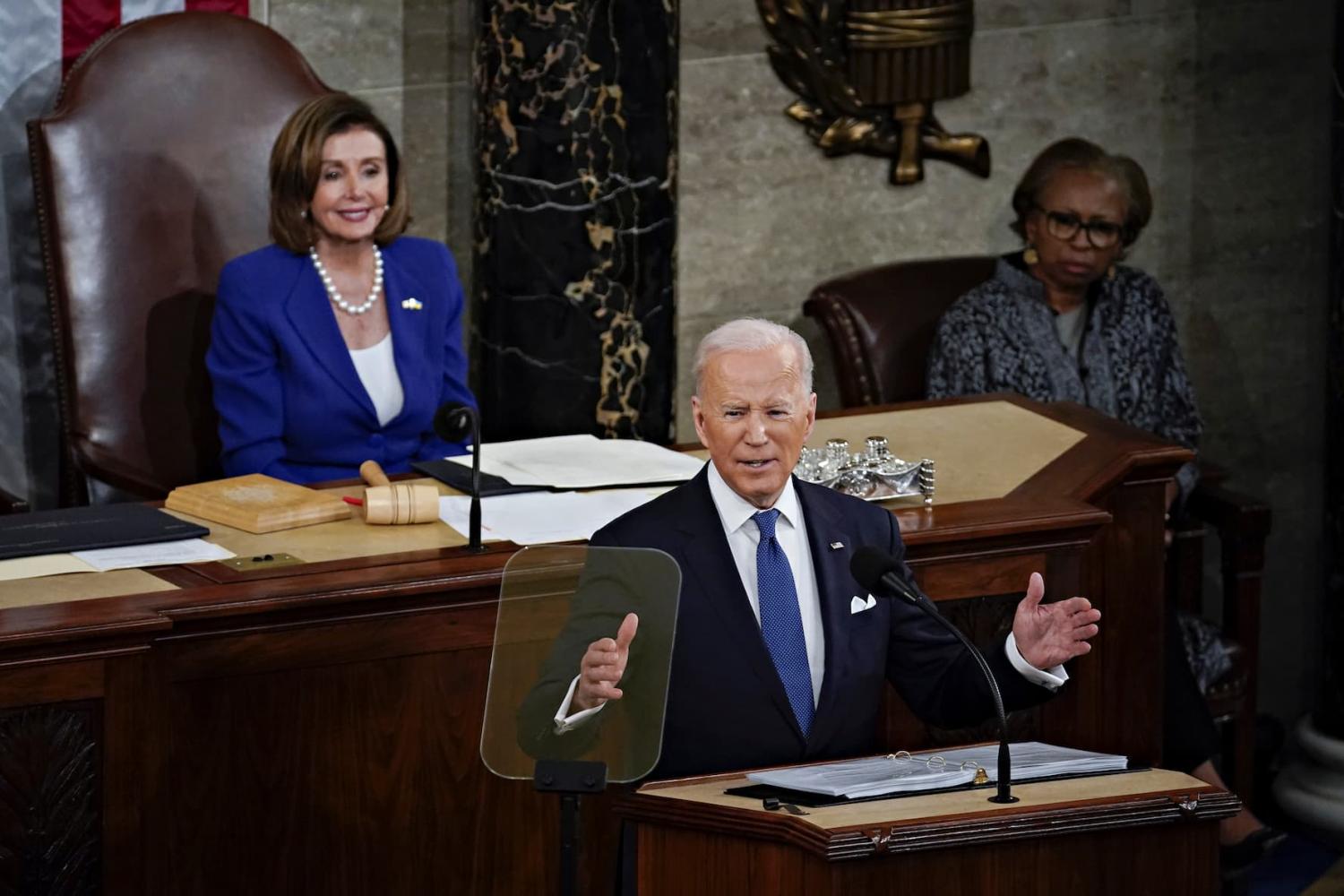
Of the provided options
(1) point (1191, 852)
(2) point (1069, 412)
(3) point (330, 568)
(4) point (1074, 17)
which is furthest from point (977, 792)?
(4) point (1074, 17)

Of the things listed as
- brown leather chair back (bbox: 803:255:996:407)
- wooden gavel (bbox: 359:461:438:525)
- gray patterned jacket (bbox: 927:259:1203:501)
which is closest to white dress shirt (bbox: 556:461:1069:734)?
wooden gavel (bbox: 359:461:438:525)

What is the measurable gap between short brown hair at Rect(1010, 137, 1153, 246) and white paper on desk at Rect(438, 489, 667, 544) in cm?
198

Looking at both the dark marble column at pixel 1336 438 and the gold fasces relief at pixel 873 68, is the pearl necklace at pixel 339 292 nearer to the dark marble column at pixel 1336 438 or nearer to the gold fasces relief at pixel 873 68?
the gold fasces relief at pixel 873 68

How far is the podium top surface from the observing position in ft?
8.67

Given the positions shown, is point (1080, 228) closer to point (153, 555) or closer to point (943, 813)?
point (153, 555)

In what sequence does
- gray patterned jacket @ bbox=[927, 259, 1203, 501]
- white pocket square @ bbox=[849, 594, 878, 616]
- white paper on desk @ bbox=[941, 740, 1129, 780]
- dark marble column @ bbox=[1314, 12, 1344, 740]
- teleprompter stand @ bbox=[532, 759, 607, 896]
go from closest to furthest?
teleprompter stand @ bbox=[532, 759, 607, 896] → white paper on desk @ bbox=[941, 740, 1129, 780] → white pocket square @ bbox=[849, 594, 878, 616] → gray patterned jacket @ bbox=[927, 259, 1203, 501] → dark marble column @ bbox=[1314, 12, 1344, 740]

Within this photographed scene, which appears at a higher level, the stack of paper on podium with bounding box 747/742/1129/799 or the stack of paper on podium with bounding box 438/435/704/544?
the stack of paper on podium with bounding box 438/435/704/544

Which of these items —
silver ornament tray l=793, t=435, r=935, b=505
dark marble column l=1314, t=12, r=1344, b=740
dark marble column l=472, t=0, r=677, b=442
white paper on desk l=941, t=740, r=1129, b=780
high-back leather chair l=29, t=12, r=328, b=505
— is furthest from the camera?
dark marble column l=1314, t=12, r=1344, b=740

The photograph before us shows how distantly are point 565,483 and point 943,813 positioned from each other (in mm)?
1662

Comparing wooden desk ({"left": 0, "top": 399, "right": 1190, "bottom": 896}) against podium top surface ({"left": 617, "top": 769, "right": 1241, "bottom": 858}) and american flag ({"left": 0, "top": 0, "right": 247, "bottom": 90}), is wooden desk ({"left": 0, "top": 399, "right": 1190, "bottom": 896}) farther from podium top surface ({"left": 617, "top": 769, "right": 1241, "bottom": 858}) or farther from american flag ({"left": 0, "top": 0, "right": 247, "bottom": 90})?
american flag ({"left": 0, "top": 0, "right": 247, "bottom": 90})

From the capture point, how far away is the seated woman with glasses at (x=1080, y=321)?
560 centimetres

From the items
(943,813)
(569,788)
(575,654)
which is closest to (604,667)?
(575,654)

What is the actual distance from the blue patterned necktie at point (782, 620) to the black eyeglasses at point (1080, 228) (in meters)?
2.68

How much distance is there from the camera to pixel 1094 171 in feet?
18.8
